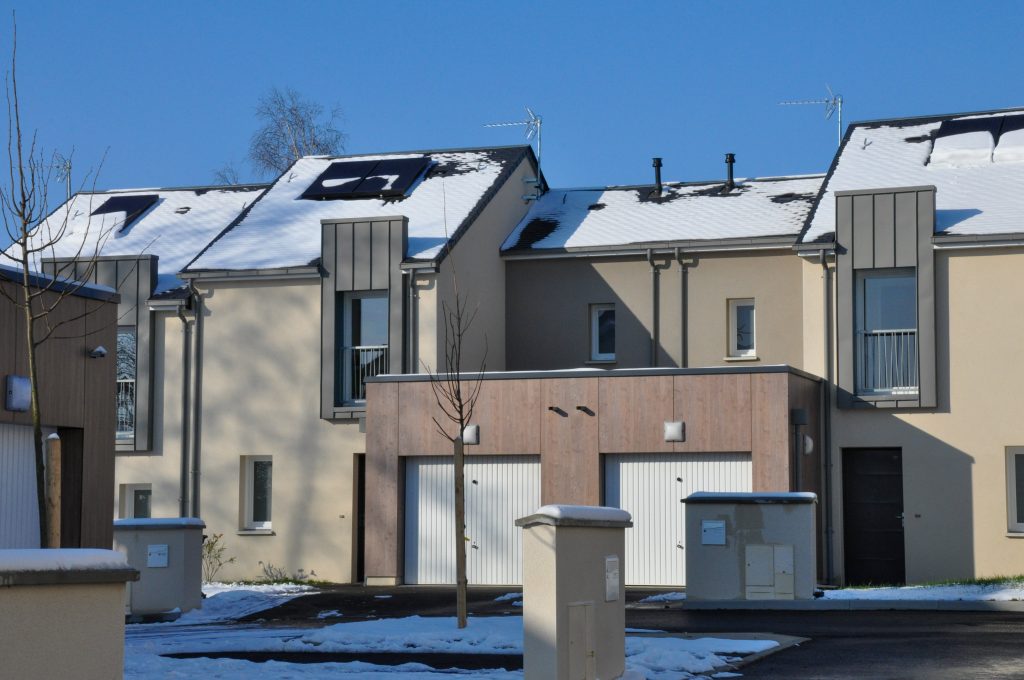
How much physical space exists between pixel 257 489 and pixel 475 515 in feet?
16.3

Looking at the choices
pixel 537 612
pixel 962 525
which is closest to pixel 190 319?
pixel 962 525

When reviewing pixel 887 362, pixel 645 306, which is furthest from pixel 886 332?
pixel 645 306

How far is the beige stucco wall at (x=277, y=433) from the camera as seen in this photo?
2716 centimetres

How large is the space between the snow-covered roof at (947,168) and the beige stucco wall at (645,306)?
1.74 m

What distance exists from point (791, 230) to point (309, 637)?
1496 cm

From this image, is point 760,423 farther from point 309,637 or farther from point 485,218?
point 309,637

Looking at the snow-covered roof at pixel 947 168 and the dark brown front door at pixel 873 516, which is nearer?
the dark brown front door at pixel 873 516

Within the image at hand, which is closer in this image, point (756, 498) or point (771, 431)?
point (756, 498)

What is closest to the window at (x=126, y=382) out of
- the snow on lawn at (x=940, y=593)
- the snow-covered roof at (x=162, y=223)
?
the snow-covered roof at (x=162, y=223)

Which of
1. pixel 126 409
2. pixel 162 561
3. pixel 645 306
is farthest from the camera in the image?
pixel 126 409

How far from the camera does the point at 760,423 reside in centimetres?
2389

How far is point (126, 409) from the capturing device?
29094mm

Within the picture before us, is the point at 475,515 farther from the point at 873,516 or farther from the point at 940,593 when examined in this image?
the point at 940,593

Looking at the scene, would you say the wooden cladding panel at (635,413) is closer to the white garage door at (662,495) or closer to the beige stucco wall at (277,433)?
the white garage door at (662,495)
